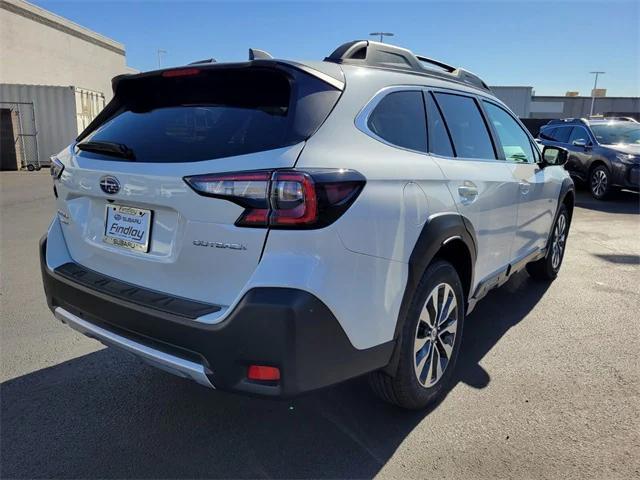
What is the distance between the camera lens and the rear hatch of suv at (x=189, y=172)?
2.03 metres

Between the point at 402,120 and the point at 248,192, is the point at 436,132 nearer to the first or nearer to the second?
the point at 402,120

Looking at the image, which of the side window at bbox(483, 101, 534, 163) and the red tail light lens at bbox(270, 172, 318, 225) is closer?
the red tail light lens at bbox(270, 172, 318, 225)

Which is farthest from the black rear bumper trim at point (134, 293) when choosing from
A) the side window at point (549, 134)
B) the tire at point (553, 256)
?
the side window at point (549, 134)

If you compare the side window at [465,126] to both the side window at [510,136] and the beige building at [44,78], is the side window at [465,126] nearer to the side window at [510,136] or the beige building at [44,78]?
the side window at [510,136]

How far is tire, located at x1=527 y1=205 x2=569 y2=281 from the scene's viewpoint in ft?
16.9

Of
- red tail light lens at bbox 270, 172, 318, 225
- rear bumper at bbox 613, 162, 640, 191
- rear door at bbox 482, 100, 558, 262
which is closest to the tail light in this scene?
red tail light lens at bbox 270, 172, 318, 225

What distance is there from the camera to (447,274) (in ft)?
9.25

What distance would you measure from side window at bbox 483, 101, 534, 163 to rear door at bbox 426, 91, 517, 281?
0.26 metres

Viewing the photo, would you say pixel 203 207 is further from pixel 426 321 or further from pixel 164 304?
pixel 426 321

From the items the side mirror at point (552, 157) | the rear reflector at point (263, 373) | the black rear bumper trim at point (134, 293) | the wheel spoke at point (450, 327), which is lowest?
the wheel spoke at point (450, 327)

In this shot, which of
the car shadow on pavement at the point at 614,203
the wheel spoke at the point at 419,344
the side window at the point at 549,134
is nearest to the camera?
the wheel spoke at the point at 419,344

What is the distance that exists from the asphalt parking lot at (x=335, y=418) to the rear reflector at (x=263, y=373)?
24.9 inches

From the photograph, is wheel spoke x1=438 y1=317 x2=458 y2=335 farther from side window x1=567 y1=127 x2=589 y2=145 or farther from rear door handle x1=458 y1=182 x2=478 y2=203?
side window x1=567 y1=127 x2=589 y2=145

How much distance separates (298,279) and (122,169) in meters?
1.02
